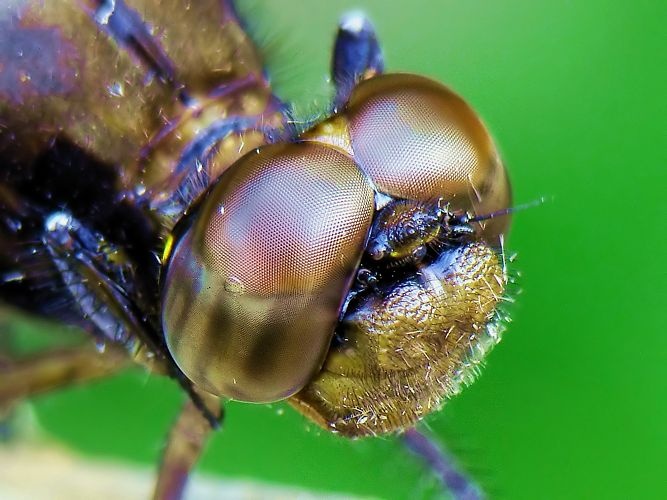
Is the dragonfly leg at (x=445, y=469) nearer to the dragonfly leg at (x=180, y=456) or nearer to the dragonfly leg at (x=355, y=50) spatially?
the dragonfly leg at (x=180, y=456)

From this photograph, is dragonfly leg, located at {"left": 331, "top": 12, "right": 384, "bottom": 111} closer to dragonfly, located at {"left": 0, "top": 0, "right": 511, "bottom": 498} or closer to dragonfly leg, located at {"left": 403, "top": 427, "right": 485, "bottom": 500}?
dragonfly, located at {"left": 0, "top": 0, "right": 511, "bottom": 498}

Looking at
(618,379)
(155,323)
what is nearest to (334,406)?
(155,323)

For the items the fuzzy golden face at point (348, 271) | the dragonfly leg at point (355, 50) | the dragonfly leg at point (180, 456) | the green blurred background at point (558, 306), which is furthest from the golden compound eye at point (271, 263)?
the green blurred background at point (558, 306)

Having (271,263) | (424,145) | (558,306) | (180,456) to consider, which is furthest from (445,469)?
(271,263)

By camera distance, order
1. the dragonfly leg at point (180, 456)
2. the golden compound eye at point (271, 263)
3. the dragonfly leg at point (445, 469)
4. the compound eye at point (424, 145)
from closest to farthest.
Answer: the golden compound eye at point (271, 263)
the compound eye at point (424, 145)
the dragonfly leg at point (180, 456)
the dragonfly leg at point (445, 469)

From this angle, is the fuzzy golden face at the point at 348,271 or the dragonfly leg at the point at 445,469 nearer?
the fuzzy golden face at the point at 348,271

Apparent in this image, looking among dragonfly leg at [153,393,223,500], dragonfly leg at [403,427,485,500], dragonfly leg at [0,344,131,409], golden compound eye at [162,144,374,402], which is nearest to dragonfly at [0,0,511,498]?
golden compound eye at [162,144,374,402]

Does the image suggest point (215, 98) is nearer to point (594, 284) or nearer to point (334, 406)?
point (334, 406)
